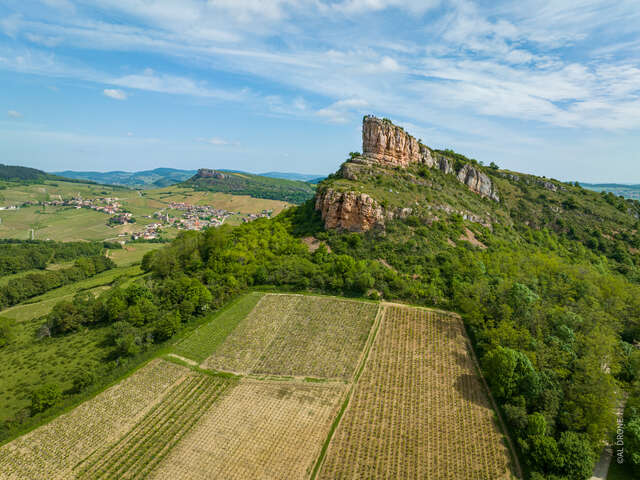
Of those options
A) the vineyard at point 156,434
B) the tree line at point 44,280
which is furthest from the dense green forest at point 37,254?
the vineyard at point 156,434

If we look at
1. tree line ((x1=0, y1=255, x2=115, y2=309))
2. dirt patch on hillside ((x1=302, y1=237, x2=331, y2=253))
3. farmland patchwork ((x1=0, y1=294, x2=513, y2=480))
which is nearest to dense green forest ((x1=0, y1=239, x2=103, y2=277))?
tree line ((x1=0, y1=255, x2=115, y2=309))

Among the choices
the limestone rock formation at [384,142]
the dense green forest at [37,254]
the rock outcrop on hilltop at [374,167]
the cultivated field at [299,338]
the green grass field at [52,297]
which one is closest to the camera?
the cultivated field at [299,338]

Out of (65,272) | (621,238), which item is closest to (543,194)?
(621,238)

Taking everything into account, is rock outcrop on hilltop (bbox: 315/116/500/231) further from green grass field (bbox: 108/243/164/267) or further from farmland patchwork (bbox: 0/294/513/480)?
green grass field (bbox: 108/243/164/267)

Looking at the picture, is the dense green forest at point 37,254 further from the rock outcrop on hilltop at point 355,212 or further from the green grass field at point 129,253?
the rock outcrop on hilltop at point 355,212

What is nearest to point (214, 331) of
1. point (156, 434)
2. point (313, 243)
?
point (156, 434)

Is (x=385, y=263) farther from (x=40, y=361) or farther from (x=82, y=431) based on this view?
(x=40, y=361)
